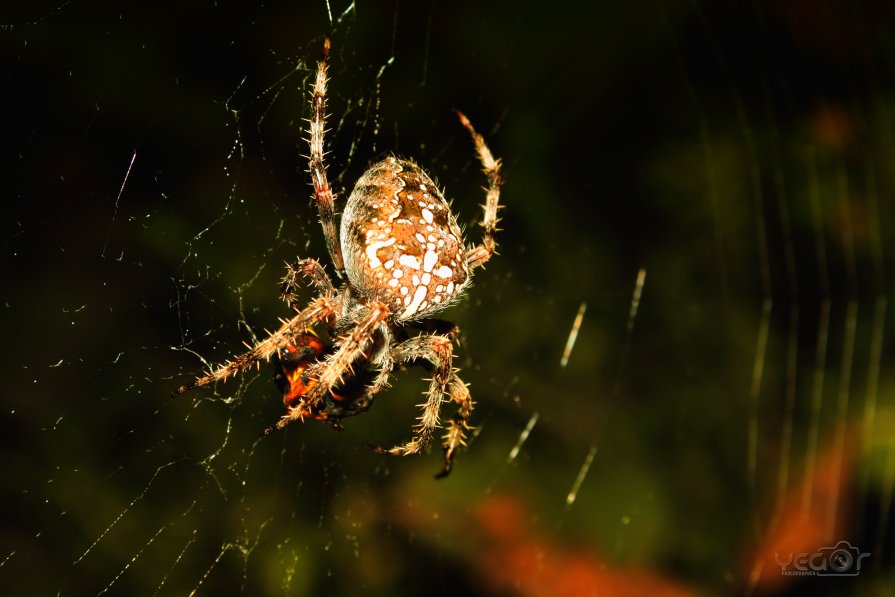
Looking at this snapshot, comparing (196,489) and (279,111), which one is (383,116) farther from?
(196,489)

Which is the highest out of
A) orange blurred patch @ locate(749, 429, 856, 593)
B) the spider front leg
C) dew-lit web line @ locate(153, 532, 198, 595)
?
the spider front leg

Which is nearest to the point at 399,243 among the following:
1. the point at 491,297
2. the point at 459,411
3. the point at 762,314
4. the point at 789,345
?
the point at 459,411

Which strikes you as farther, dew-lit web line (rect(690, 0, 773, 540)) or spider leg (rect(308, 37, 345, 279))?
dew-lit web line (rect(690, 0, 773, 540))

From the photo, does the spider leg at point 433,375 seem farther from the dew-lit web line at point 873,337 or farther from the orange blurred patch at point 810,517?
the dew-lit web line at point 873,337

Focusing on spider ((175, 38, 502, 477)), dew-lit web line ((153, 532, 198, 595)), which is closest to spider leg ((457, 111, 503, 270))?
spider ((175, 38, 502, 477))

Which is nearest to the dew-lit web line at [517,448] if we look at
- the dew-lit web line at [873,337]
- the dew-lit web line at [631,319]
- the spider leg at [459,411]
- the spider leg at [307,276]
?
the dew-lit web line at [631,319]

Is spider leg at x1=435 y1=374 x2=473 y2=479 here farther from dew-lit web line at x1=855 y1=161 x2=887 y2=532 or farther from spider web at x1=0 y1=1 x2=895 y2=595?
dew-lit web line at x1=855 y1=161 x2=887 y2=532
